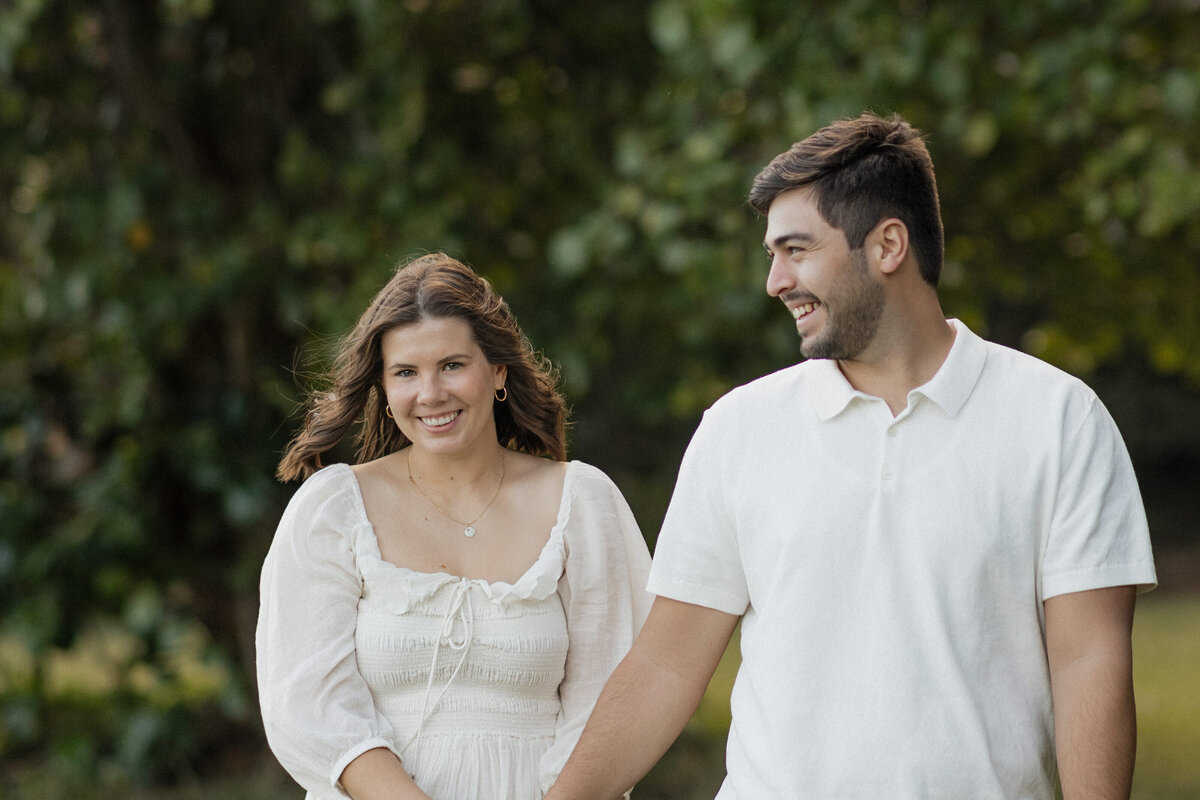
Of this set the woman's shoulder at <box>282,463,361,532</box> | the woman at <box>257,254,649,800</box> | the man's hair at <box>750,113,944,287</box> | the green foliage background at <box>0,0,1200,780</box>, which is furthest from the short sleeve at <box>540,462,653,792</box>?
the green foliage background at <box>0,0,1200,780</box>

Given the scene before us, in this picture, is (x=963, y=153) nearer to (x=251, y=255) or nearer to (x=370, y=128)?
(x=370, y=128)

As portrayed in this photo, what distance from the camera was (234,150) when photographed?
5648 millimetres

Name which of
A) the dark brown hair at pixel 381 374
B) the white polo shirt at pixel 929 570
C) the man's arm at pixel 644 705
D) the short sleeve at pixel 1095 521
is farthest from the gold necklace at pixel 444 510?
the short sleeve at pixel 1095 521

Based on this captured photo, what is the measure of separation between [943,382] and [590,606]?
0.81 metres

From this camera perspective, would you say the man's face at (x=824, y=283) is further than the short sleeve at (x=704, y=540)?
No

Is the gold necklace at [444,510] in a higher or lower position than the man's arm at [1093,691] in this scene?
higher

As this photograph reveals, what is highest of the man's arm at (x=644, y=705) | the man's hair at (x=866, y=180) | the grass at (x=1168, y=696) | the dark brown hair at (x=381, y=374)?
the man's hair at (x=866, y=180)

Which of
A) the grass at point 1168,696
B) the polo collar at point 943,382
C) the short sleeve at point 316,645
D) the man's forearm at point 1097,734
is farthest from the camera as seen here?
the grass at point 1168,696

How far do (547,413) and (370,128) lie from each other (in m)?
2.56

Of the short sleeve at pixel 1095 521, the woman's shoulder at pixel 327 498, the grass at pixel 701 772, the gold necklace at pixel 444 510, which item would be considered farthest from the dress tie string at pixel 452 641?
the grass at pixel 701 772

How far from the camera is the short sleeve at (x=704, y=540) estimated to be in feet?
7.58

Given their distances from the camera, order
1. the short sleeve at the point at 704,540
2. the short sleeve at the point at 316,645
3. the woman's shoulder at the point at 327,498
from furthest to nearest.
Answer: the woman's shoulder at the point at 327,498, the short sleeve at the point at 316,645, the short sleeve at the point at 704,540

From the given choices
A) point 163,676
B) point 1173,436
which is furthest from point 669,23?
point 1173,436

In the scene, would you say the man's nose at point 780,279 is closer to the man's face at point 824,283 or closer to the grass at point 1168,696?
the man's face at point 824,283
